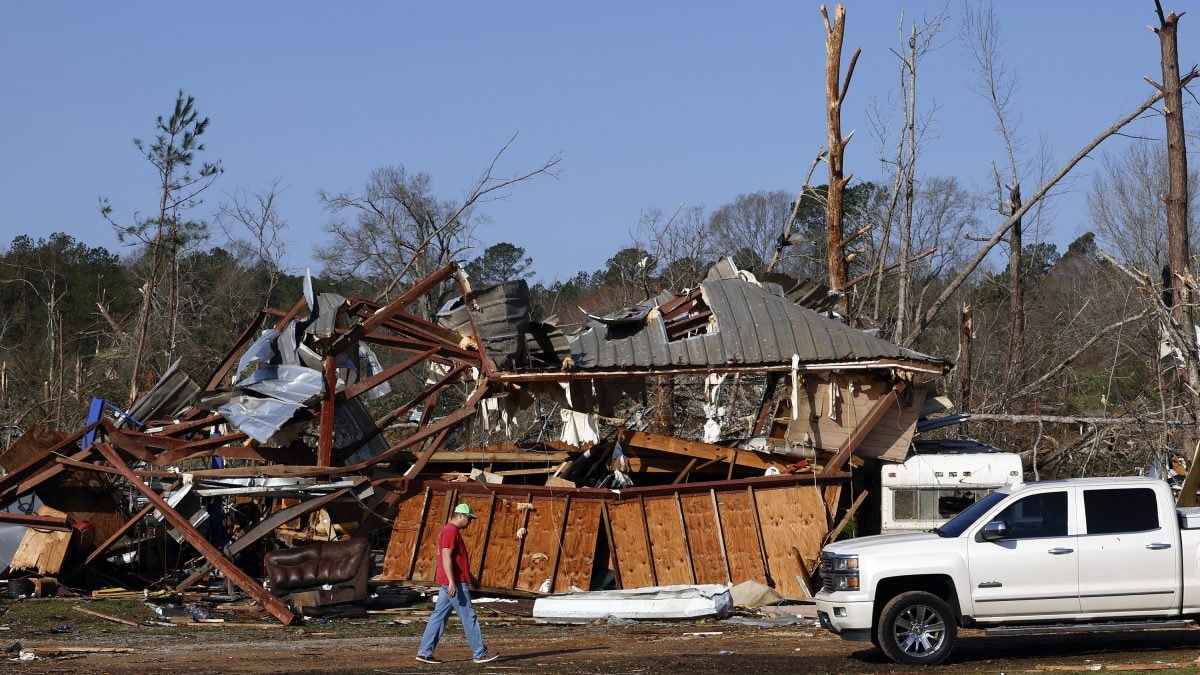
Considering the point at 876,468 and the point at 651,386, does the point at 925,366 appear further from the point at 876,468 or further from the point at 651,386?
the point at 651,386

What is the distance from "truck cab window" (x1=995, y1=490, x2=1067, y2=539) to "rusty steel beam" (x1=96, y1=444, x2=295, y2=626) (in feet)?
28.4

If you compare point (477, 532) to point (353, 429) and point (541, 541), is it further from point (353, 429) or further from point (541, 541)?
point (353, 429)

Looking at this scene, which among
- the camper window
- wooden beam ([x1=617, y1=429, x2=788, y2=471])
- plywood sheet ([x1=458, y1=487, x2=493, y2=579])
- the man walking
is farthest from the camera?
wooden beam ([x1=617, y1=429, x2=788, y2=471])

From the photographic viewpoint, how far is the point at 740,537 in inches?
690

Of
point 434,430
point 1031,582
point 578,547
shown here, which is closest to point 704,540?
point 578,547

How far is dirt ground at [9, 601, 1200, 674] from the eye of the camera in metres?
12.0

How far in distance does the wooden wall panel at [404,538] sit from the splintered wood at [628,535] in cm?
1

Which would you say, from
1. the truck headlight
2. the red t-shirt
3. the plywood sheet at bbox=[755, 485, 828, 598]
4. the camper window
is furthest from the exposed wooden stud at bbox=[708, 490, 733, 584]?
the red t-shirt

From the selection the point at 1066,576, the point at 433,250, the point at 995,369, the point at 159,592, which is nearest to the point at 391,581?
the point at 159,592

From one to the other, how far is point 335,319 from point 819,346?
6780mm

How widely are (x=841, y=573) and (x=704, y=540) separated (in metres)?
5.37

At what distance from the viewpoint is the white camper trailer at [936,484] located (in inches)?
693

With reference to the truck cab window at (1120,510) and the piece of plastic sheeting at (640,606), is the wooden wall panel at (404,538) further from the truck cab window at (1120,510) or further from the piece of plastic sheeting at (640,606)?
the truck cab window at (1120,510)

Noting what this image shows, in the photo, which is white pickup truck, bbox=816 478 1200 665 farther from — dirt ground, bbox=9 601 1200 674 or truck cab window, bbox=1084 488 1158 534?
dirt ground, bbox=9 601 1200 674
